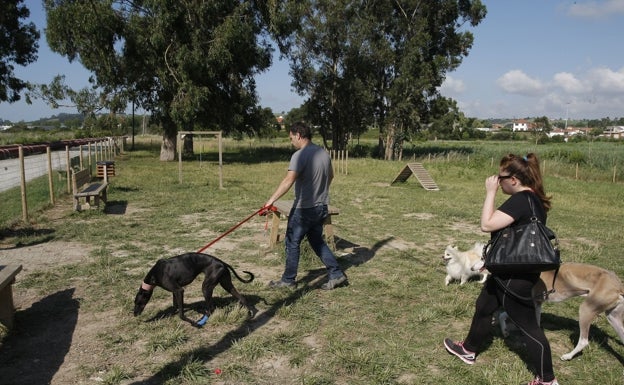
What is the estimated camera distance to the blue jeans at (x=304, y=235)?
512cm

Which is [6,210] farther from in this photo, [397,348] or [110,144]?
[110,144]

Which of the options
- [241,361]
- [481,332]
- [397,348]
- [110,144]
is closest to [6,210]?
[241,361]

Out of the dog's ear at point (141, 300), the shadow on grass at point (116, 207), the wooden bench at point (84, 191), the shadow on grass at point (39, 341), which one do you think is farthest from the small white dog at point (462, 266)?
the wooden bench at point (84, 191)

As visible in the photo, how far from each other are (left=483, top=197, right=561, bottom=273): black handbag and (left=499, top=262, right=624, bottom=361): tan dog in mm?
579

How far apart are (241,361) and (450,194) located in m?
12.2

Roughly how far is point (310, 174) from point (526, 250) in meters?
2.51

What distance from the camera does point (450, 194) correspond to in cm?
1478

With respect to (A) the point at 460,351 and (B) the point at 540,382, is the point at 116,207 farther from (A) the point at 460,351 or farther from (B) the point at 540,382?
(B) the point at 540,382

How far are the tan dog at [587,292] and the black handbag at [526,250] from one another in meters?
0.58

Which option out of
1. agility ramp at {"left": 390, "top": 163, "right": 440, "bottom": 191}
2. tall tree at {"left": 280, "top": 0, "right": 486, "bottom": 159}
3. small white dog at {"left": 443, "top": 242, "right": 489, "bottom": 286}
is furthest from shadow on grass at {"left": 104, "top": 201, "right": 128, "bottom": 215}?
tall tree at {"left": 280, "top": 0, "right": 486, "bottom": 159}

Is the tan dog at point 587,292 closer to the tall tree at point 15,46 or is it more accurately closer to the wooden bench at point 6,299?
the wooden bench at point 6,299

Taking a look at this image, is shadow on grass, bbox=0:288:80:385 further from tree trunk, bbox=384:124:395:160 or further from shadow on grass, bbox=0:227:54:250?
tree trunk, bbox=384:124:395:160

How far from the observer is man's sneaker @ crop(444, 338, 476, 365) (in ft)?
12.3

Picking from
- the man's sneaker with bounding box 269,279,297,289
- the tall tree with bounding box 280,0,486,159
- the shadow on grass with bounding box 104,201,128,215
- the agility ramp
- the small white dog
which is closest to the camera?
the man's sneaker with bounding box 269,279,297,289
